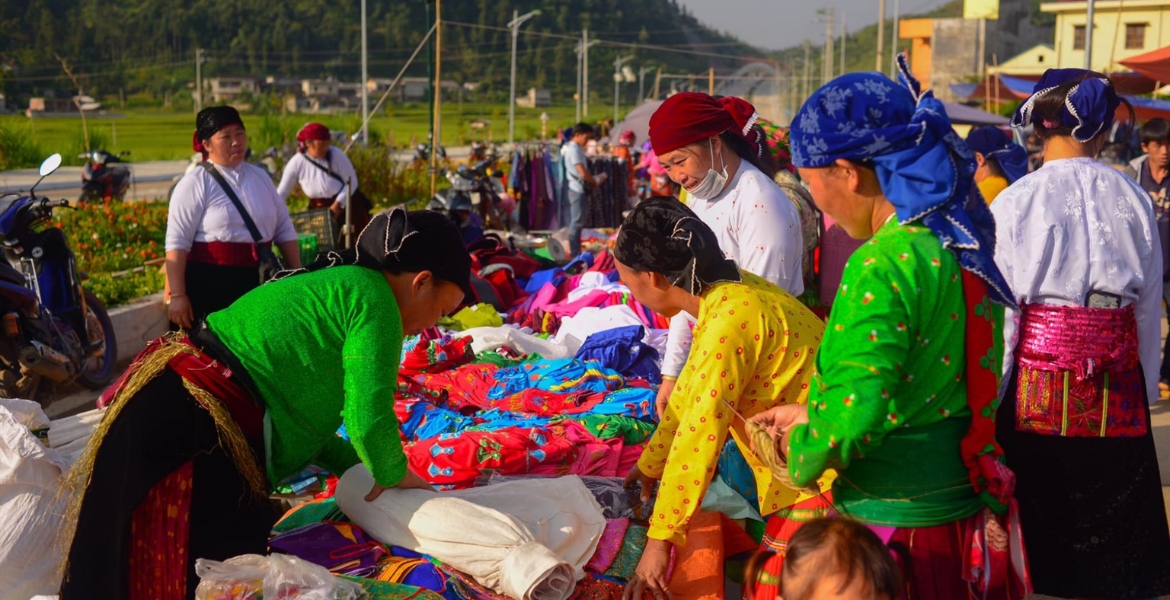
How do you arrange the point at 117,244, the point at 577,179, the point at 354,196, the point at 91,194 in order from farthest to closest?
the point at 91,194 → the point at 577,179 → the point at 117,244 → the point at 354,196

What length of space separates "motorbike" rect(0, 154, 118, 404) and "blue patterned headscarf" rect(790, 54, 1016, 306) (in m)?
5.06

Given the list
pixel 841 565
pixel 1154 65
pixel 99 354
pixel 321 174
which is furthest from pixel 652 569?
pixel 1154 65

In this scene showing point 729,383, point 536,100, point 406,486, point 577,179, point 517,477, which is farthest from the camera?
point 536,100

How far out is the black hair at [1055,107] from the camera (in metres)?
3.12

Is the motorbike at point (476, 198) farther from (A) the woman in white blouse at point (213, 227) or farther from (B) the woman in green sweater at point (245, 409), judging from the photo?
(B) the woman in green sweater at point (245, 409)

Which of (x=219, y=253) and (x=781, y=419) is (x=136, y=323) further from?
(x=781, y=419)

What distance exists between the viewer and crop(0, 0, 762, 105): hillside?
2911 inches

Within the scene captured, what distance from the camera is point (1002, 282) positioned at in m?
2.05

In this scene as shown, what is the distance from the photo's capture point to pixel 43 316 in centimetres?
601

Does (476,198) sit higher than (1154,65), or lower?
lower

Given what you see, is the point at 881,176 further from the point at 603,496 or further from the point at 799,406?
the point at 603,496

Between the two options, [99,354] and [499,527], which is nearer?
[499,527]

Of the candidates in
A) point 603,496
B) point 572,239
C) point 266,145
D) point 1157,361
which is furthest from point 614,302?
→ point 266,145

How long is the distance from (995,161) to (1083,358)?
3.78 meters
